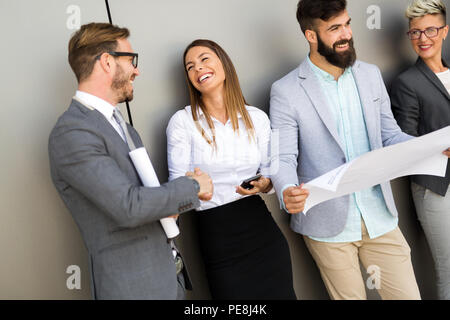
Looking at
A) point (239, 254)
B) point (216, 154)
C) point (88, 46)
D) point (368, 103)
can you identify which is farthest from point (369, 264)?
point (88, 46)

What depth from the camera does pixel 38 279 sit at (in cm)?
202

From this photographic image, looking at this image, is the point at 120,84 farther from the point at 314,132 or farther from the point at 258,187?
the point at 314,132

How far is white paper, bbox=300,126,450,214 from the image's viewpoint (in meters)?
1.75

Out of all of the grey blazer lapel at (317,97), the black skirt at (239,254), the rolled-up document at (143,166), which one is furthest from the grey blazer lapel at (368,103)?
the rolled-up document at (143,166)

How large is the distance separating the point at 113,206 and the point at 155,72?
1131 mm

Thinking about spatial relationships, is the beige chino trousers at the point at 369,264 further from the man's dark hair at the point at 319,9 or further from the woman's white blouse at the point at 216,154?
the man's dark hair at the point at 319,9

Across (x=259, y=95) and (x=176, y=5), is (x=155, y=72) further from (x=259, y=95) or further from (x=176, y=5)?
(x=259, y=95)

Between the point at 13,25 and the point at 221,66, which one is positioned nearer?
the point at 13,25

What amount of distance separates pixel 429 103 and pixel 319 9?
1.05 meters

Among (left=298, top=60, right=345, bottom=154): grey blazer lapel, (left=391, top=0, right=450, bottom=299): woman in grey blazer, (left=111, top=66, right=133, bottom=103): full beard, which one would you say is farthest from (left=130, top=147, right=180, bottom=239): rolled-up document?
(left=391, top=0, right=450, bottom=299): woman in grey blazer

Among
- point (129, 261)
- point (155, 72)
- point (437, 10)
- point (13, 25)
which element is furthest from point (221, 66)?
point (437, 10)

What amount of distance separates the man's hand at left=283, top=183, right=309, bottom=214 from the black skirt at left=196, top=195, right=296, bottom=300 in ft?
1.03

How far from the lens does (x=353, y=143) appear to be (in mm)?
2301

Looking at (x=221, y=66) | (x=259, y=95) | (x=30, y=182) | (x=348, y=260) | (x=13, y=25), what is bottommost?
(x=348, y=260)
